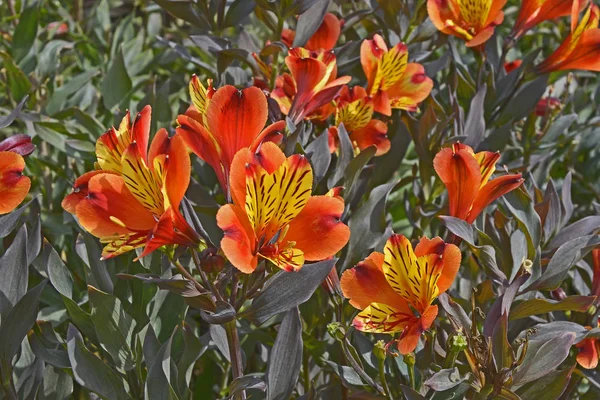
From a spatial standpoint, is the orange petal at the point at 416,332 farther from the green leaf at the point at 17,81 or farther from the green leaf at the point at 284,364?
the green leaf at the point at 17,81

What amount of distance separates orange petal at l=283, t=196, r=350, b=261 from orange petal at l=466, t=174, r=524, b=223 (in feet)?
0.74

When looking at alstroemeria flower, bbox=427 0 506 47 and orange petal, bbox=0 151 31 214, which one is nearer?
orange petal, bbox=0 151 31 214

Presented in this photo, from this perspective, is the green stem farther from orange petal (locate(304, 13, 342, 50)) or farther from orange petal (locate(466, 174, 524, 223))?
orange petal (locate(304, 13, 342, 50))

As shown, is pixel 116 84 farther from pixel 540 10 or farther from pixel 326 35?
pixel 540 10

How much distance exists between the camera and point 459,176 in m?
1.01

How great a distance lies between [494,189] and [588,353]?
34 cm

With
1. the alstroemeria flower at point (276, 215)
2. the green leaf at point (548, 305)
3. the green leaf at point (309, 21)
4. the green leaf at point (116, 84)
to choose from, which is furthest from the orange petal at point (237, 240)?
the green leaf at point (116, 84)

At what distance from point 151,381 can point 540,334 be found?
0.56 metres

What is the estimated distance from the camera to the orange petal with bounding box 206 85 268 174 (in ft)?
3.10

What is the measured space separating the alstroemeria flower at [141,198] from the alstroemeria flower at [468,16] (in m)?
0.72

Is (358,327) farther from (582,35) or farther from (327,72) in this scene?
(582,35)

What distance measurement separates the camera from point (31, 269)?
1610 mm

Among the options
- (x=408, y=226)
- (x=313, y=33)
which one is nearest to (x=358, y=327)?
(x=313, y=33)

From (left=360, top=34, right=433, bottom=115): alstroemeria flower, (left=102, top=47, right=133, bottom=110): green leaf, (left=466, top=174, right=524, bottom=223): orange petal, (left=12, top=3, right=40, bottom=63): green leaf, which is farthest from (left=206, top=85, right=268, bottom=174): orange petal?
(left=12, top=3, right=40, bottom=63): green leaf
